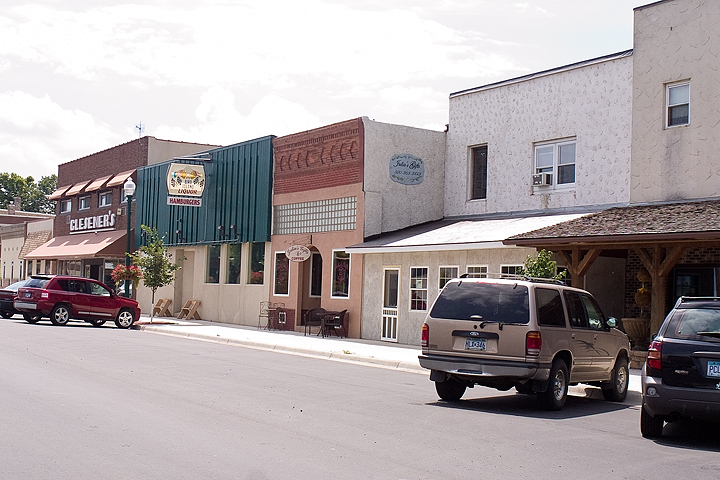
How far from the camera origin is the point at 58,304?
28.5m

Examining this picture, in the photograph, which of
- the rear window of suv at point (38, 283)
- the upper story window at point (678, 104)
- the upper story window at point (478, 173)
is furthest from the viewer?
the rear window of suv at point (38, 283)

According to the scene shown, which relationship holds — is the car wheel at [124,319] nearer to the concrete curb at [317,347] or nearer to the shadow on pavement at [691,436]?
the concrete curb at [317,347]

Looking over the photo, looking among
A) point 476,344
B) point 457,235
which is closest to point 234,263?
point 457,235

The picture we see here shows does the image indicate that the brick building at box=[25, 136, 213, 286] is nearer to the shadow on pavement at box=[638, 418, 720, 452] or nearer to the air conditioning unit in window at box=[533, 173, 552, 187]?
the air conditioning unit in window at box=[533, 173, 552, 187]

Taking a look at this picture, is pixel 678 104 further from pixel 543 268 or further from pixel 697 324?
pixel 697 324

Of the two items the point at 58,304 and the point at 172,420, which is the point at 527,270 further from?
the point at 58,304

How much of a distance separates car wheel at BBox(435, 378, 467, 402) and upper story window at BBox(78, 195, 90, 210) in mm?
38275

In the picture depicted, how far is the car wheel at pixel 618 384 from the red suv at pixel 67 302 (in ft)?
63.3

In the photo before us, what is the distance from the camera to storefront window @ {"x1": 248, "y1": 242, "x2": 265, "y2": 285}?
3144cm

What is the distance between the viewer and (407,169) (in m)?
26.8

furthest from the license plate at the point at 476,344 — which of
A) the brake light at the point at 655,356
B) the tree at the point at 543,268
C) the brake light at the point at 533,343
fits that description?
the tree at the point at 543,268

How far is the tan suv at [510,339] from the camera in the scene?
466 inches

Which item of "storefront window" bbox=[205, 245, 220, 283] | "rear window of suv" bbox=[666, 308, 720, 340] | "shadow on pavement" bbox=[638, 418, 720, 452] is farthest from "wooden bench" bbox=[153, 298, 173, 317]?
"rear window of suv" bbox=[666, 308, 720, 340]

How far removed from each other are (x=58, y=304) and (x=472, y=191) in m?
14.2
